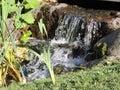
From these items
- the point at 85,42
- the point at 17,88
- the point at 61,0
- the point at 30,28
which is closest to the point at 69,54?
the point at 85,42

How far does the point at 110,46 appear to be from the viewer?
916 cm

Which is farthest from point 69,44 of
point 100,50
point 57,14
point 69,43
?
point 100,50

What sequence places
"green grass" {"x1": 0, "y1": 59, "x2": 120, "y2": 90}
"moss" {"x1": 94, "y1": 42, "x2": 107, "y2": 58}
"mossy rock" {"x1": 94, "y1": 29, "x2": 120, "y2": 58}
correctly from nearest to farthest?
"green grass" {"x1": 0, "y1": 59, "x2": 120, "y2": 90}
"mossy rock" {"x1": 94, "y1": 29, "x2": 120, "y2": 58}
"moss" {"x1": 94, "y1": 42, "x2": 107, "y2": 58}

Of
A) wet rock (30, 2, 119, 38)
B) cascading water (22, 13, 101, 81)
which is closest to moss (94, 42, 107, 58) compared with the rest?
cascading water (22, 13, 101, 81)

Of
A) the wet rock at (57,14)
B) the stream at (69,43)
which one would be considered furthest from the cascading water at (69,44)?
the wet rock at (57,14)

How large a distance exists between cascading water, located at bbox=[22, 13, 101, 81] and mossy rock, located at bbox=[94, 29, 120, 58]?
107cm

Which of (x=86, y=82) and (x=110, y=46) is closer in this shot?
(x=86, y=82)

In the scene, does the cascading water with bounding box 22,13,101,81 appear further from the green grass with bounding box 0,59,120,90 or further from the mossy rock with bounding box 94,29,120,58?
the green grass with bounding box 0,59,120,90

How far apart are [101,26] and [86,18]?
2.26 feet

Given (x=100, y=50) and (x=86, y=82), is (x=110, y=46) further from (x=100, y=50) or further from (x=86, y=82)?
(x=86, y=82)

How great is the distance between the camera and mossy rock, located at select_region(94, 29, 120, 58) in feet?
29.2

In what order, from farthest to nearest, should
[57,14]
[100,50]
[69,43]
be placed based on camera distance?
[57,14], [69,43], [100,50]

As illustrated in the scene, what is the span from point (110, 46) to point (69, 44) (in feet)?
10.2

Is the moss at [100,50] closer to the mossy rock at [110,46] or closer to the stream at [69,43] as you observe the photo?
the mossy rock at [110,46]
